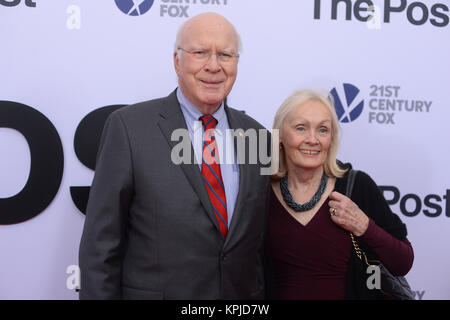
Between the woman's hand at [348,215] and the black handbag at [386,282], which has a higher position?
the woman's hand at [348,215]

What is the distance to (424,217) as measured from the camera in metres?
2.56

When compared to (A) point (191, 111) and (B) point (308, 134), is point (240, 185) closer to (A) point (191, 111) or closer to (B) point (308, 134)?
(A) point (191, 111)

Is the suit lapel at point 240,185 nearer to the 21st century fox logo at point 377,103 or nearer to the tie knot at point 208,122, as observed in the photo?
the tie knot at point 208,122

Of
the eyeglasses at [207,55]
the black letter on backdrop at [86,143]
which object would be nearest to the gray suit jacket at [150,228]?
the eyeglasses at [207,55]

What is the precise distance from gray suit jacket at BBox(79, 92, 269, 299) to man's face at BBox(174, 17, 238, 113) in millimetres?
192

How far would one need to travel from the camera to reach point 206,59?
5.51 feet

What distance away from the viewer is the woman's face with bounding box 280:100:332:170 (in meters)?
1.90

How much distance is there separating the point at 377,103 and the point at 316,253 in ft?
3.52

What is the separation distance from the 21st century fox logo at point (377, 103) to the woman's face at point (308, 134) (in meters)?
0.58

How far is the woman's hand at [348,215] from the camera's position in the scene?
6.00 feet

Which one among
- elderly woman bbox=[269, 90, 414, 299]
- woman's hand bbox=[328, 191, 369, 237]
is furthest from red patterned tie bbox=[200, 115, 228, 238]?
woman's hand bbox=[328, 191, 369, 237]

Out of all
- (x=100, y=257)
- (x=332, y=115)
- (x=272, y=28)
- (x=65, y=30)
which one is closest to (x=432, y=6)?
(x=272, y=28)

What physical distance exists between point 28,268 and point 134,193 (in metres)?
1.07

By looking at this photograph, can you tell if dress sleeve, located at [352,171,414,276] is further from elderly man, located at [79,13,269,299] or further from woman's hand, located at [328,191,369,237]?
elderly man, located at [79,13,269,299]
